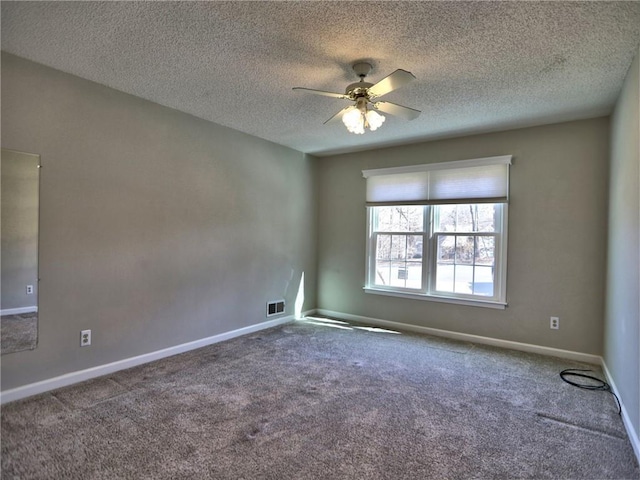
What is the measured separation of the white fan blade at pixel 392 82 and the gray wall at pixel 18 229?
8.42 ft

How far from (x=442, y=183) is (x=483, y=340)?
1938 mm

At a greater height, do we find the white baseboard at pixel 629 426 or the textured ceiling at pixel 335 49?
the textured ceiling at pixel 335 49

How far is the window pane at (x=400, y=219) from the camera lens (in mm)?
4629

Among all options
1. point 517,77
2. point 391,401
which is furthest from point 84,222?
point 517,77

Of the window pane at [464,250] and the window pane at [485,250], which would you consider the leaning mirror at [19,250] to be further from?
the window pane at [485,250]

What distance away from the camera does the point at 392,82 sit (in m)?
2.26

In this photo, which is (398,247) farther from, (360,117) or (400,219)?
(360,117)

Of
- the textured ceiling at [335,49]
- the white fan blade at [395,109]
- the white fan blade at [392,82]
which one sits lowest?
the white fan blade at [395,109]

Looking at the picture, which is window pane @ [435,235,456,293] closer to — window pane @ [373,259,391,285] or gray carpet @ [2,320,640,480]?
window pane @ [373,259,391,285]

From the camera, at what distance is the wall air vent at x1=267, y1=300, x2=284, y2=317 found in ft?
15.4

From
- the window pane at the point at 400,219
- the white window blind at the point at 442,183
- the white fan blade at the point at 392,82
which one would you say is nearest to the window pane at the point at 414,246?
the window pane at the point at 400,219

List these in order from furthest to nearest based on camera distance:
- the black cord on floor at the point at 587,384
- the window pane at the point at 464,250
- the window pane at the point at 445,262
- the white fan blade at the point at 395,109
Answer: the window pane at the point at 445,262
the window pane at the point at 464,250
the black cord on floor at the point at 587,384
the white fan blade at the point at 395,109

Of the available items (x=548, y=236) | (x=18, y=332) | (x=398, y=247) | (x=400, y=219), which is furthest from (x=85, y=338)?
(x=548, y=236)

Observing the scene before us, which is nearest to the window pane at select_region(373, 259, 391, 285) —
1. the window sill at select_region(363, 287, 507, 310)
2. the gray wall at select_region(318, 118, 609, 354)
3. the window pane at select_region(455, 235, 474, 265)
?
the window sill at select_region(363, 287, 507, 310)
